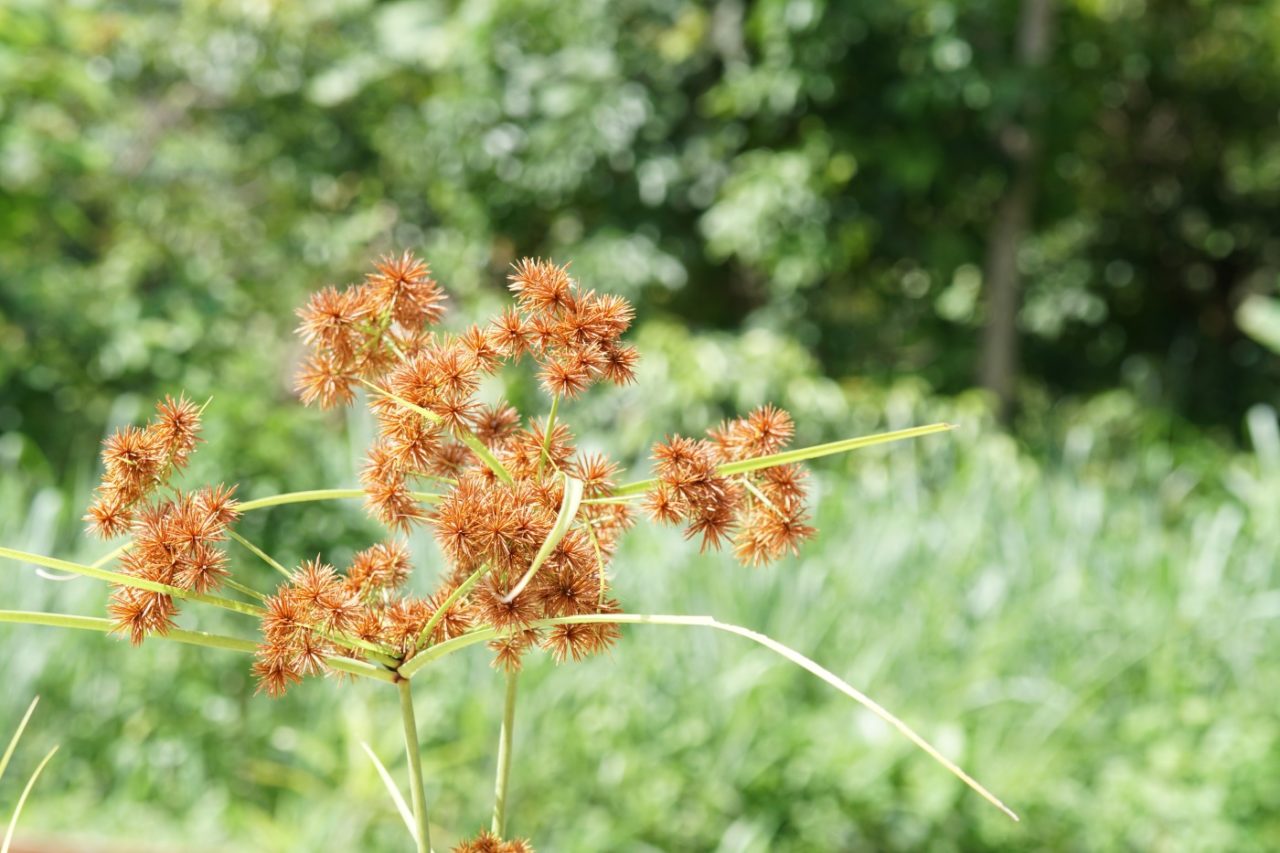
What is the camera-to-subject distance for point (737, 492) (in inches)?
27.3

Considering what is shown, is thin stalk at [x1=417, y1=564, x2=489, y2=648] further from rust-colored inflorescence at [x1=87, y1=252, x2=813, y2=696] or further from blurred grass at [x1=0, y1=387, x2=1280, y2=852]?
blurred grass at [x1=0, y1=387, x2=1280, y2=852]

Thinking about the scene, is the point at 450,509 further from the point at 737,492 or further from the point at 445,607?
the point at 737,492

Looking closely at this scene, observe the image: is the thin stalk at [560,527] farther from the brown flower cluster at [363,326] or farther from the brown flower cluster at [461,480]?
the brown flower cluster at [363,326]

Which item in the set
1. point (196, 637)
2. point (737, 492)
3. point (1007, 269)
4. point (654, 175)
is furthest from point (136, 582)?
point (1007, 269)

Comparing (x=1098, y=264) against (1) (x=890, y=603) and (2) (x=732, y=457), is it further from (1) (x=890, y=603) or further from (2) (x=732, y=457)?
(2) (x=732, y=457)

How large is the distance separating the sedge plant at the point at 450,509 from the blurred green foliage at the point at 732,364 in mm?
2084

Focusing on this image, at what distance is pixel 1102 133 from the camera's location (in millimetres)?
6930

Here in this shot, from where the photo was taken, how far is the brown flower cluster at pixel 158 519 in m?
0.62

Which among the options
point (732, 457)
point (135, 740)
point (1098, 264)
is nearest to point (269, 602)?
point (732, 457)

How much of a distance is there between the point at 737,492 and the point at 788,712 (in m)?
2.42

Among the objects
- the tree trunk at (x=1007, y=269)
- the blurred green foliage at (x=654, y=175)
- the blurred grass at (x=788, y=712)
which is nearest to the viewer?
the blurred grass at (x=788, y=712)

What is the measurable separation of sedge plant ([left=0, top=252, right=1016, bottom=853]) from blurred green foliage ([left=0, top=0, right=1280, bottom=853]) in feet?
6.84

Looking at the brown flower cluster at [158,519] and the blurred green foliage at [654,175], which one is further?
the blurred green foliage at [654,175]

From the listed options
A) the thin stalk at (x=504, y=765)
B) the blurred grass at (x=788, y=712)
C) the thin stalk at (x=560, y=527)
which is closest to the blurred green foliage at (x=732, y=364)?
the blurred grass at (x=788, y=712)
